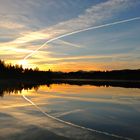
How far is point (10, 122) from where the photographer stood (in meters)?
18.7

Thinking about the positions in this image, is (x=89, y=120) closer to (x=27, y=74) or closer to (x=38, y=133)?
(x=38, y=133)

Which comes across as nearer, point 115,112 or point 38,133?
point 38,133

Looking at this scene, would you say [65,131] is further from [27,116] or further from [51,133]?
[27,116]

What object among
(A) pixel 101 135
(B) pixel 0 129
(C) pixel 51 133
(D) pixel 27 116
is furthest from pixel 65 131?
(D) pixel 27 116

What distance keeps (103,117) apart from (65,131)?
559 centimetres

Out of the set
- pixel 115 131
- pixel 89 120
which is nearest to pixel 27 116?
pixel 89 120

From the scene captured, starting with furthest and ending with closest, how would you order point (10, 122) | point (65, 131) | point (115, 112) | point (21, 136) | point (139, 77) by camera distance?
point (139, 77), point (115, 112), point (10, 122), point (65, 131), point (21, 136)

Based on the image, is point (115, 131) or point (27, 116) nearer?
point (115, 131)

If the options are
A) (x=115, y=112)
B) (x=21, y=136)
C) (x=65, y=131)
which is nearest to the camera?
(x=21, y=136)

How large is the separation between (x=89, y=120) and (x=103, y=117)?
1.62 m

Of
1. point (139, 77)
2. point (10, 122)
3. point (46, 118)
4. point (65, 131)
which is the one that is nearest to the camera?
point (65, 131)

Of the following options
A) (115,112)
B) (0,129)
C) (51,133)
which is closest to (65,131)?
(51,133)

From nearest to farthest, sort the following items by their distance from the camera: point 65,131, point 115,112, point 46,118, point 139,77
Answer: point 65,131, point 46,118, point 115,112, point 139,77

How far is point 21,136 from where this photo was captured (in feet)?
47.5
